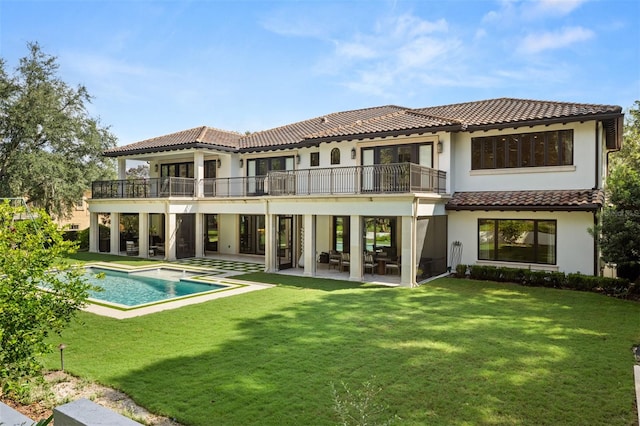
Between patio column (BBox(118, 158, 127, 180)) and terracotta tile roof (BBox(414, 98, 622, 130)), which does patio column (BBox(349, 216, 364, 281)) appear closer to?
terracotta tile roof (BBox(414, 98, 622, 130))

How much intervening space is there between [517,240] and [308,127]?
14.5m

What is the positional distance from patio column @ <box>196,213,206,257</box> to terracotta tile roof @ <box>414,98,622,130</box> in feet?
49.4

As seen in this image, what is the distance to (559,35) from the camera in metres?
17.7

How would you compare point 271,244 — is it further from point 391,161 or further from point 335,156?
point 391,161

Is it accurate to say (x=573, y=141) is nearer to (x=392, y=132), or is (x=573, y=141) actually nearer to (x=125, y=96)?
(x=392, y=132)

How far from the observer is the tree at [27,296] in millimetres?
5215

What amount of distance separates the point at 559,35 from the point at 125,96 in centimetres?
2667

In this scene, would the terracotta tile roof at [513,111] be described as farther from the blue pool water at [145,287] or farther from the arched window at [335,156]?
the blue pool water at [145,287]

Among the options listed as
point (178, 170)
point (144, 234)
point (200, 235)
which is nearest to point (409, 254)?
point (200, 235)

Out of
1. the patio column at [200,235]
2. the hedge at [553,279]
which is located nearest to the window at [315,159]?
the patio column at [200,235]

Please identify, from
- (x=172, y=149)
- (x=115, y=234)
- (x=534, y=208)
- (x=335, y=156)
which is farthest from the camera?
(x=115, y=234)

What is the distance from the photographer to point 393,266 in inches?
733

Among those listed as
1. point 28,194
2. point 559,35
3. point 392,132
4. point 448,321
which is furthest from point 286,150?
point 28,194

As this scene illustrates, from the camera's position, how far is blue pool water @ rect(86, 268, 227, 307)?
1551 centimetres
